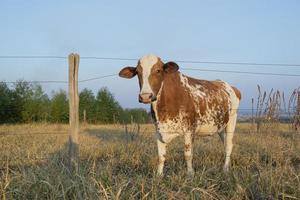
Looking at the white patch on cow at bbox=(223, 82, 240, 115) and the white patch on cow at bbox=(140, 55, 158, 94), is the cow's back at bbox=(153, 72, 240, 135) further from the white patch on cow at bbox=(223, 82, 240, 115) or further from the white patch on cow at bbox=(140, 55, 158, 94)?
the white patch on cow at bbox=(140, 55, 158, 94)

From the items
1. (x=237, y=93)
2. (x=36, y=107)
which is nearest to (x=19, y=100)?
(x=36, y=107)

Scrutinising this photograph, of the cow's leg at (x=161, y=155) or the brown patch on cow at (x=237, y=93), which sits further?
the brown patch on cow at (x=237, y=93)

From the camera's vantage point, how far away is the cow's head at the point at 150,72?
7312mm

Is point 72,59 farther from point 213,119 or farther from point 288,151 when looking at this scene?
point 288,151

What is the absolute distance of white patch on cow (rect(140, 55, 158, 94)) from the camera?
7266 millimetres

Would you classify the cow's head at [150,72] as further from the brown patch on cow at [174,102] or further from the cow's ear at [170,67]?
the brown patch on cow at [174,102]

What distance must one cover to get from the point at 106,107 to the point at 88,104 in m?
2.28

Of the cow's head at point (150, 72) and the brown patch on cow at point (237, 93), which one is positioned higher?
the cow's head at point (150, 72)

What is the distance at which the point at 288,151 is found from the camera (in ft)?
28.7

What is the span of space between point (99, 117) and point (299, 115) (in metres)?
37.3

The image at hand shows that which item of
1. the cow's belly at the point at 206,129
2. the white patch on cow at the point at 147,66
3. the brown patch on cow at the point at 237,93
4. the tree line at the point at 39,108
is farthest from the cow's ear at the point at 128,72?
the tree line at the point at 39,108

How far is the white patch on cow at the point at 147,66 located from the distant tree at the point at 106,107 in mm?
35586

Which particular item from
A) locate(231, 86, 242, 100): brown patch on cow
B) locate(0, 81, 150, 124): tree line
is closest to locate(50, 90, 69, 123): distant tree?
locate(0, 81, 150, 124): tree line

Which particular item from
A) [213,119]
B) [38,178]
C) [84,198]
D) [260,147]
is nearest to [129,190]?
[84,198]
